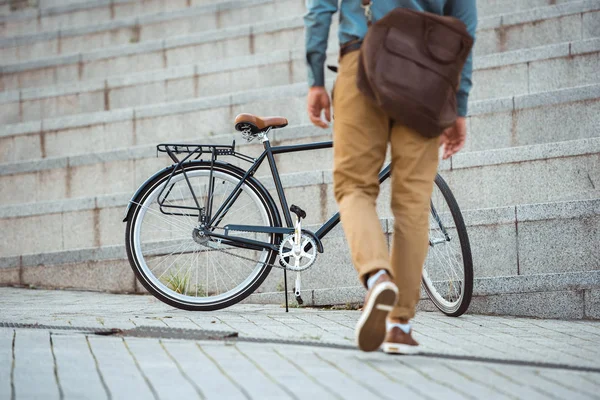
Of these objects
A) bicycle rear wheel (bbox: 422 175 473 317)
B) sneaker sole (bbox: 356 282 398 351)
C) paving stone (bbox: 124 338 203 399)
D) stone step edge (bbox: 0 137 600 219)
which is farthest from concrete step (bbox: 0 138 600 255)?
sneaker sole (bbox: 356 282 398 351)

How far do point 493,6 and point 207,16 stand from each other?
12.4ft

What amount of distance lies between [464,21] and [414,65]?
1.53 feet

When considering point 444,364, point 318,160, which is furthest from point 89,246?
point 444,364

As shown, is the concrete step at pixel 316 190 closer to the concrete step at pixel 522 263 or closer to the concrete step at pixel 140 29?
the concrete step at pixel 522 263

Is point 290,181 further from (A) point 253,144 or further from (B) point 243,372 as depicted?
(B) point 243,372

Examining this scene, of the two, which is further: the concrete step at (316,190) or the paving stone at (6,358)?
the concrete step at (316,190)

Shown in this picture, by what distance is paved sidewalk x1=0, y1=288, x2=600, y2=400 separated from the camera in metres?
3.07

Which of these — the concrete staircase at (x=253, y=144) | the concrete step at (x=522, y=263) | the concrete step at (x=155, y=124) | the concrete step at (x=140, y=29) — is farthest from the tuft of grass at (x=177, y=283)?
the concrete step at (x=140, y=29)

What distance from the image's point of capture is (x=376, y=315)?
3.38 meters

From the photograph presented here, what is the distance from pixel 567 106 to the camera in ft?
21.8

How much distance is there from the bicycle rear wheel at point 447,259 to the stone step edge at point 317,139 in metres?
0.92

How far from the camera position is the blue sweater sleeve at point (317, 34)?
3695 mm

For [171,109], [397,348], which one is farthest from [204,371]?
[171,109]

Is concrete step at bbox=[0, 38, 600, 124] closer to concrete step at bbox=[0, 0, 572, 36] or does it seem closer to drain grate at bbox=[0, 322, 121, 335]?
concrete step at bbox=[0, 0, 572, 36]
